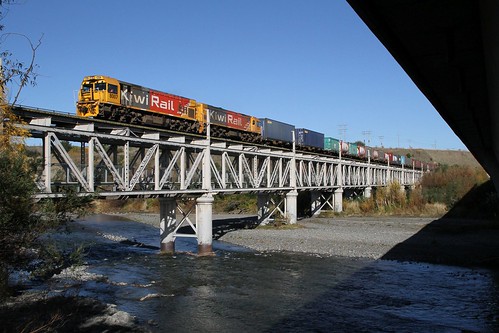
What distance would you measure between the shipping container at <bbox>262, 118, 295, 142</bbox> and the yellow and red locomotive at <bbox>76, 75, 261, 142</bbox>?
6.30 metres

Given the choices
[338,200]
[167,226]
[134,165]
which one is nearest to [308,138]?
[338,200]

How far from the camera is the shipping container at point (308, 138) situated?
50.1 meters

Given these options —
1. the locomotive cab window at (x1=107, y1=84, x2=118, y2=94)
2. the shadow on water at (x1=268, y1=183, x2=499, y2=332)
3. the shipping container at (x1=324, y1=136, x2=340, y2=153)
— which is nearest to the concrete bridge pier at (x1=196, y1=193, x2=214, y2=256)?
the locomotive cab window at (x1=107, y1=84, x2=118, y2=94)

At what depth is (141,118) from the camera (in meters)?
28.3

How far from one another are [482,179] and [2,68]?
182 feet

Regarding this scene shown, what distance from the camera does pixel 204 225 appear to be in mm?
24047

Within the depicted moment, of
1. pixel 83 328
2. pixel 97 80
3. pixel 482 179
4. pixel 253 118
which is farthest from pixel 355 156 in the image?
pixel 83 328

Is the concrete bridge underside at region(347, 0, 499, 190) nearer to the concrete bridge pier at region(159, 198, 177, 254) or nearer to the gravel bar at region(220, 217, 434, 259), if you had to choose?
the gravel bar at region(220, 217, 434, 259)

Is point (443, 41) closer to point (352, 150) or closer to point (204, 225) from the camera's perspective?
point (204, 225)

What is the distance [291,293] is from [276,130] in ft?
106

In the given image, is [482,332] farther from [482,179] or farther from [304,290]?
[482,179]

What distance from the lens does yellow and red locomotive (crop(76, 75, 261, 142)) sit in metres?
25.3

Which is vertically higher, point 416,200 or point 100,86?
point 100,86

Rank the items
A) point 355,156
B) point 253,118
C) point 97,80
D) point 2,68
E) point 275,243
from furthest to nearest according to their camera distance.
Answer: point 355,156
point 253,118
point 275,243
point 97,80
point 2,68
